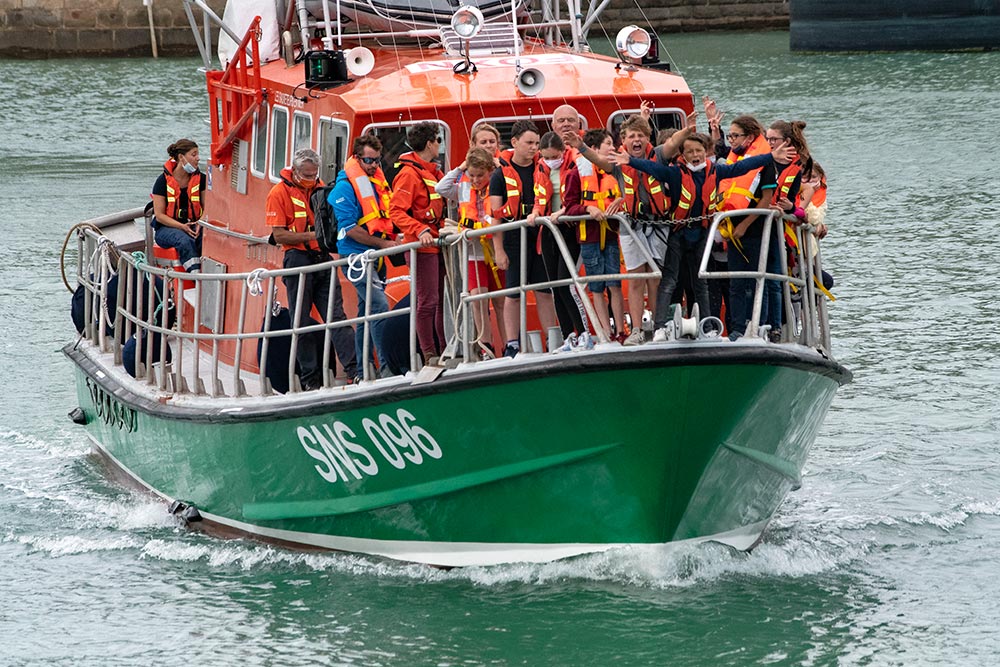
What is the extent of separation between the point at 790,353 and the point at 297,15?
405cm

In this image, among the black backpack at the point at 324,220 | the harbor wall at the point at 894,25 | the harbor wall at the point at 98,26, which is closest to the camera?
the black backpack at the point at 324,220

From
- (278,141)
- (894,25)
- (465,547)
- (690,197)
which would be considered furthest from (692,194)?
(894,25)

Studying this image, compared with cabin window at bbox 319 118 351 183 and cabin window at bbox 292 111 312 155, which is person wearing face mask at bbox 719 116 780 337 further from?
cabin window at bbox 292 111 312 155

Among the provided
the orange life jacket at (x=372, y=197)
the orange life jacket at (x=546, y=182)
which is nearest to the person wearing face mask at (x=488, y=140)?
the orange life jacket at (x=546, y=182)

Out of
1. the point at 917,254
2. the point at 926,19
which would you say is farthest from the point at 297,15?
the point at 926,19

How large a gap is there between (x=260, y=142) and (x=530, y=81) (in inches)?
76.9

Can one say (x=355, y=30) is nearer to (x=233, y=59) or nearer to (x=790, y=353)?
(x=233, y=59)

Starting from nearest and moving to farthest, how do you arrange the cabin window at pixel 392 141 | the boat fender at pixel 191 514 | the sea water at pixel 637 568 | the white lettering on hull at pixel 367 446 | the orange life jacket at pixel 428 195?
the white lettering on hull at pixel 367 446 → the sea water at pixel 637 568 → the orange life jacket at pixel 428 195 → the cabin window at pixel 392 141 → the boat fender at pixel 191 514

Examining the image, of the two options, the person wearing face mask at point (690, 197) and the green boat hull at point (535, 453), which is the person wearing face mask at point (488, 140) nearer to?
the person wearing face mask at point (690, 197)

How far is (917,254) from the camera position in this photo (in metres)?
17.0

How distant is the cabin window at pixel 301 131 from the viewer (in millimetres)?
8820

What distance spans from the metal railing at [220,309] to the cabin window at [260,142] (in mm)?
455

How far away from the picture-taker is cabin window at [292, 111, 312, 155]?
8.82 meters

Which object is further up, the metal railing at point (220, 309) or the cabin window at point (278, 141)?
the cabin window at point (278, 141)
